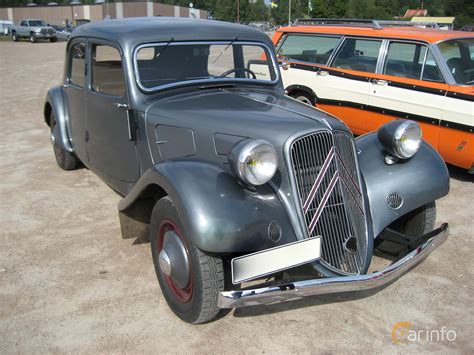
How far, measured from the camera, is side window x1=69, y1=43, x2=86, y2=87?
4.27m

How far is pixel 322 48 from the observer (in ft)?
22.9

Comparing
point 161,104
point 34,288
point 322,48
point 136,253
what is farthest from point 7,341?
point 322,48

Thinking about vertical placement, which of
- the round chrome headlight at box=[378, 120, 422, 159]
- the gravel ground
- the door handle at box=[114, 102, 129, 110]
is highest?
the door handle at box=[114, 102, 129, 110]

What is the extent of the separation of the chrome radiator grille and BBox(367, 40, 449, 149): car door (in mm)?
3152

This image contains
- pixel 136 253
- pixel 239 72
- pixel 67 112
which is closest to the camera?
pixel 136 253

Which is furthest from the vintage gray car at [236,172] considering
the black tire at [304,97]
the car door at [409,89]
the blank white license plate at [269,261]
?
the black tire at [304,97]

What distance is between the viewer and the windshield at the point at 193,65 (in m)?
3.51

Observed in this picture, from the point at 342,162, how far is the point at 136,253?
184 centimetres

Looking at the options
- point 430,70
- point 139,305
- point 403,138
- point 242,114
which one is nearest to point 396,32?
point 430,70

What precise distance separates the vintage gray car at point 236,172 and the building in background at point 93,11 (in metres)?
53.4

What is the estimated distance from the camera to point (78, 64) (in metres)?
4.44

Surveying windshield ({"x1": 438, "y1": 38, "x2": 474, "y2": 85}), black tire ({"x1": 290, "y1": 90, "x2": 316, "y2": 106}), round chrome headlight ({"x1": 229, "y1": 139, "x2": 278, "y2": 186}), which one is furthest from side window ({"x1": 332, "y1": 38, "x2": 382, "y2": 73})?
round chrome headlight ({"x1": 229, "y1": 139, "x2": 278, "y2": 186})

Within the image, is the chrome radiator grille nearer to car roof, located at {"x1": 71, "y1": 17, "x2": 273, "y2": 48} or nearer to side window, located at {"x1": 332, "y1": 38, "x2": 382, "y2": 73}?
car roof, located at {"x1": 71, "y1": 17, "x2": 273, "y2": 48}

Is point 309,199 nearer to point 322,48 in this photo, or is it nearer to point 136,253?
point 136,253
